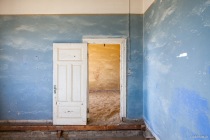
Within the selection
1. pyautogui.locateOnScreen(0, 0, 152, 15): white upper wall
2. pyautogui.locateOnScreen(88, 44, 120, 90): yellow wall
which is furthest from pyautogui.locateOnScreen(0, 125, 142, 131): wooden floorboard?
pyautogui.locateOnScreen(88, 44, 120, 90): yellow wall

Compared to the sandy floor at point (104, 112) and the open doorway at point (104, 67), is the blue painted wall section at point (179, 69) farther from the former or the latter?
the open doorway at point (104, 67)

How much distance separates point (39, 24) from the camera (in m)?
5.93

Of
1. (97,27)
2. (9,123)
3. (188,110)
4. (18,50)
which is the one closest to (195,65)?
(188,110)

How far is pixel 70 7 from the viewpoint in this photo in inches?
234

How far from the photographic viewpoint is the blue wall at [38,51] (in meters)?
5.94

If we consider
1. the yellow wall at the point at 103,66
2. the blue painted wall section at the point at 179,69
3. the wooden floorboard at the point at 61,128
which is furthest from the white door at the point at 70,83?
the yellow wall at the point at 103,66

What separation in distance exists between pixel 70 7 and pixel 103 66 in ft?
19.4

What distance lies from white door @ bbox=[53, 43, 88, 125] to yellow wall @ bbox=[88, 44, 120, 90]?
5.73 metres

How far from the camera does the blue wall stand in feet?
19.5

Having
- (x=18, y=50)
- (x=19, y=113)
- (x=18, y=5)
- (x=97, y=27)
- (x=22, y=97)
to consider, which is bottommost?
(x=19, y=113)

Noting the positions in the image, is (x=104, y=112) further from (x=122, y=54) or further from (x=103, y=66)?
(x=103, y=66)

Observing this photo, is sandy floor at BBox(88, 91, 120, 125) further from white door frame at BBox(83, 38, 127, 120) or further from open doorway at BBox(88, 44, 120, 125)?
open doorway at BBox(88, 44, 120, 125)

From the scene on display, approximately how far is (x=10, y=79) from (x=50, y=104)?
4.43 ft

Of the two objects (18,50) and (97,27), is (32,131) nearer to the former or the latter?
(18,50)
